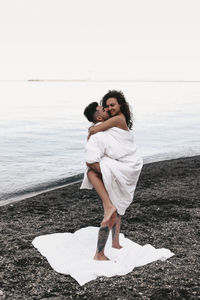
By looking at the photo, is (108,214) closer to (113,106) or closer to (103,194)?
(103,194)

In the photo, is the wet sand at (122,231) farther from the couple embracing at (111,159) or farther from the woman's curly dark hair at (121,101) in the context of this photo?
the woman's curly dark hair at (121,101)

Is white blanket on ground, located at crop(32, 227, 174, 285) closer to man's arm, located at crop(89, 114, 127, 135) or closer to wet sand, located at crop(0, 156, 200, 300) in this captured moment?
wet sand, located at crop(0, 156, 200, 300)

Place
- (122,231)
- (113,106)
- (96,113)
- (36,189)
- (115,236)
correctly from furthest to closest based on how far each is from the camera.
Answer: (36,189), (122,231), (115,236), (96,113), (113,106)

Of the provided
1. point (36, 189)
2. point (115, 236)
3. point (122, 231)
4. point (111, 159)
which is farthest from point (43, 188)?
point (111, 159)

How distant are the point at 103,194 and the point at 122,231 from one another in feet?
5.17

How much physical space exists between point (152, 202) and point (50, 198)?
2372 mm

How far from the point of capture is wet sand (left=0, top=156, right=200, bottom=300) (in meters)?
3.94

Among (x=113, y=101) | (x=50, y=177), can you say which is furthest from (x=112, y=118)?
(x=50, y=177)

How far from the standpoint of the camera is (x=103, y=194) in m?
4.45

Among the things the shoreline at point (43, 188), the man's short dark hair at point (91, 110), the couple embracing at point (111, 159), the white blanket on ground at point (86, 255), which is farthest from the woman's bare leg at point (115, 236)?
the shoreline at point (43, 188)

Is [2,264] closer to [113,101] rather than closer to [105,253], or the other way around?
[105,253]

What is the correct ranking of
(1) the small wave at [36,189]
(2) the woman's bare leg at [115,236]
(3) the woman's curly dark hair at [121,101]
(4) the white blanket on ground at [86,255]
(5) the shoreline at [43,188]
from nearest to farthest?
(4) the white blanket on ground at [86,255], (3) the woman's curly dark hair at [121,101], (2) the woman's bare leg at [115,236], (5) the shoreline at [43,188], (1) the small wave at [36,189]

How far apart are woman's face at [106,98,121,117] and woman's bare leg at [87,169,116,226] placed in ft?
2.58

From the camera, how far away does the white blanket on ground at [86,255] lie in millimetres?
4344
